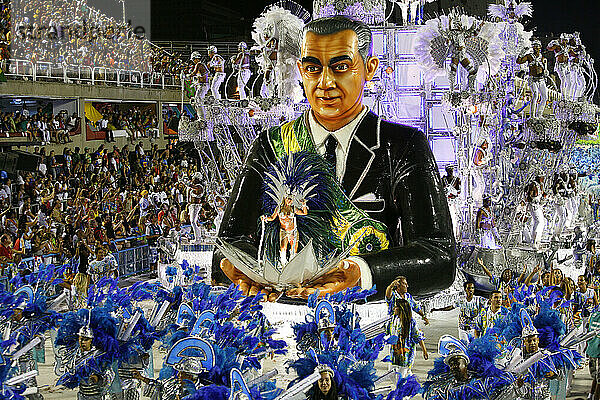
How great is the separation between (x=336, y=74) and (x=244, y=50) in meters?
6.29

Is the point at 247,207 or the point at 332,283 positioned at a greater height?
the point at 247,207

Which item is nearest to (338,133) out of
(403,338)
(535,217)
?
(403,338)

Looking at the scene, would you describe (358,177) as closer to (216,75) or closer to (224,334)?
(224,334)

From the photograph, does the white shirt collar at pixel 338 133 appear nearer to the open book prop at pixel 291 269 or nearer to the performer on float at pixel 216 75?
the open book prop at pixel 291 269

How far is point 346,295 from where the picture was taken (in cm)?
606

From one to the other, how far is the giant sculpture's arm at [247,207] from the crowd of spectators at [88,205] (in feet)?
13.3

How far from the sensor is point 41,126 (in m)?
20.2

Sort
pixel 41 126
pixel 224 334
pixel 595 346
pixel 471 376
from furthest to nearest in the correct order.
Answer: pixel 41 126 → pixel 595 346 → pixel 224 334 → pixel 471 376

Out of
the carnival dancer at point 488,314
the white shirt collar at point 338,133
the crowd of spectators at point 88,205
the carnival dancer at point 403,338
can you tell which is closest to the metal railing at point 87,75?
the crowd of spectators at point 88,205

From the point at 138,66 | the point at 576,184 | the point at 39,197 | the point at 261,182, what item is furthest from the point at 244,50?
the point at 138,66

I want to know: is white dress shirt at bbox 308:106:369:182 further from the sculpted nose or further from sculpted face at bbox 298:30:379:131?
the sculpted nose

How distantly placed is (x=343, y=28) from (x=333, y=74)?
39 centimetres

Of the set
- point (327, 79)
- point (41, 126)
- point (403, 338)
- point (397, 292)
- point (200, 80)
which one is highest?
point (200, 80)

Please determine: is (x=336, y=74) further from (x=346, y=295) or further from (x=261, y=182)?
(x=346, y=295)
